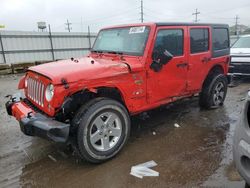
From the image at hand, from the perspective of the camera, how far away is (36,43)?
54.2 feet

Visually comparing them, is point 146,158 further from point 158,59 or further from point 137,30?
point 137,30

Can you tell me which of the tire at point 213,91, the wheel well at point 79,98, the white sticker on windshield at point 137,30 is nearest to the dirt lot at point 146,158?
the tire at point 213,91

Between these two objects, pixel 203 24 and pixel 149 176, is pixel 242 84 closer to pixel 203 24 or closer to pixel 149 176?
pixel 203 24

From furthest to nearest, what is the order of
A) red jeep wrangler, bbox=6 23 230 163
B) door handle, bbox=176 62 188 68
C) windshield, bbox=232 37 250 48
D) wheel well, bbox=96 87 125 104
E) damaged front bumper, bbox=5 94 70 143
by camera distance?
windshield, bbox=232 37 250 48 < door handle, bbox=176 62 188 68 < wheel well, bbox=96 87 125 104 < red jeep wrangler, bbox=6 23 230 163 < damaged front bumper, bbox=5 94 70 143

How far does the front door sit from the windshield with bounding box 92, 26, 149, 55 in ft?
0.80

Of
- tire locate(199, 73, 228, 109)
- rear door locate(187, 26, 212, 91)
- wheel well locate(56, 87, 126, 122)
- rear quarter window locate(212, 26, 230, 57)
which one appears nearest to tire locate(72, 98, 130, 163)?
wheel well locate(56, 87, 126, 122)

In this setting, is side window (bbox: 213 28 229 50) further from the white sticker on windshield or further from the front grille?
the front grille

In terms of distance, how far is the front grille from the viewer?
3.50 m

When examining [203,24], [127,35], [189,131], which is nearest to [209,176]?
[189,131]

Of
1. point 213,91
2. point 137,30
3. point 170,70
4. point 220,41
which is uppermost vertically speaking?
point 137,30

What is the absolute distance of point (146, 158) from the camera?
11.7ft

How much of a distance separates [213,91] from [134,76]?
98.3 inches

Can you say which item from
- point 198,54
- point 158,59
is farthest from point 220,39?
point 158,59

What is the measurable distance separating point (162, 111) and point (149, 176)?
2.68 m
